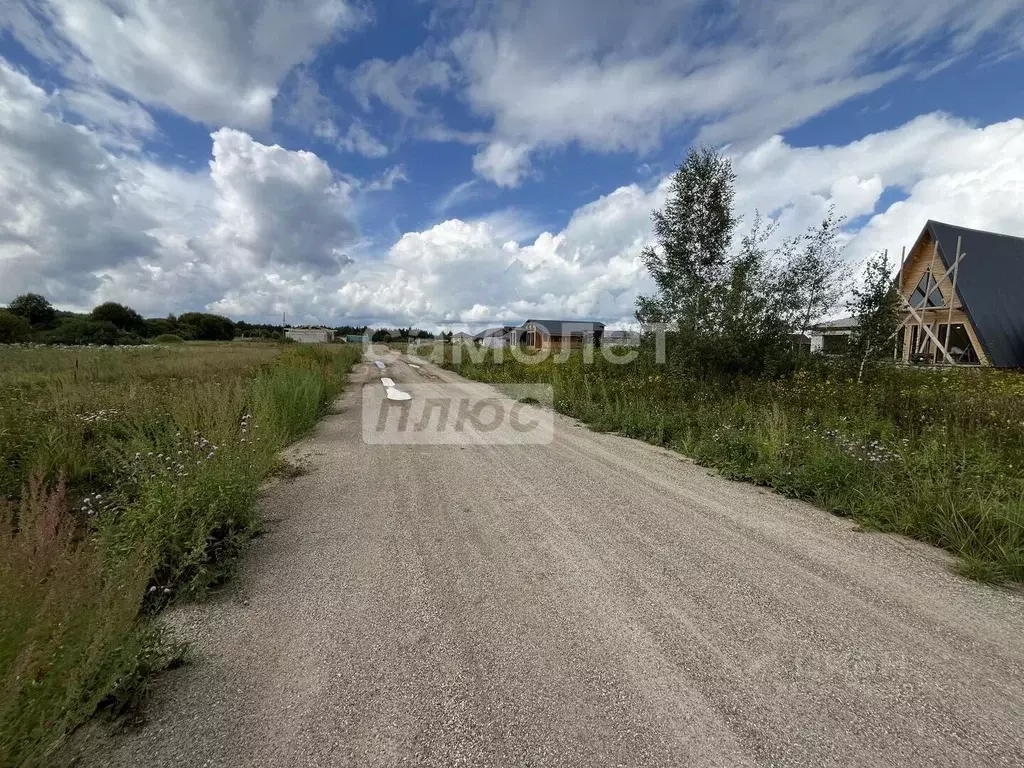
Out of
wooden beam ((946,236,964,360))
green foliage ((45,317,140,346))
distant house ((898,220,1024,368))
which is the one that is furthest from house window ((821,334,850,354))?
green foliage ((45,317,140,346))

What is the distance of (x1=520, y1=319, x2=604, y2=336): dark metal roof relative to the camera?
51.9 m

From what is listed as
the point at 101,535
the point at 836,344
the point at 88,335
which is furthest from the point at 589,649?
the point at 88,335

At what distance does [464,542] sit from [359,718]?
1.79 metres

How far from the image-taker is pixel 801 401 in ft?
26.2

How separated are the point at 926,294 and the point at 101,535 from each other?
1136 inches

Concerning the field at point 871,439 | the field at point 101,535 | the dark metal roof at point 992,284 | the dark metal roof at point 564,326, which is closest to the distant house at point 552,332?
the dark metal roof at point 564,326

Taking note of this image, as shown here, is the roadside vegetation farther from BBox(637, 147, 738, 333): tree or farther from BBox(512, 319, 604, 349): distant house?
BBox(512, 319, 604, 349): distant house

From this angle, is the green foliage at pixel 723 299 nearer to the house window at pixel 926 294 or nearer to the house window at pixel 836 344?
the house window at pixel 836 344

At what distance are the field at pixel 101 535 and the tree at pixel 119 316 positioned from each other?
256 ft

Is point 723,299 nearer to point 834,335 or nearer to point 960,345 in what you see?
point 834,335

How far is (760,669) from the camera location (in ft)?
7.14

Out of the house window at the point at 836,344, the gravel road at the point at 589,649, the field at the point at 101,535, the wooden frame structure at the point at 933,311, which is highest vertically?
the wooden frame structure at the point at 933,311

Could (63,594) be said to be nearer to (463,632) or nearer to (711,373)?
(463,632)

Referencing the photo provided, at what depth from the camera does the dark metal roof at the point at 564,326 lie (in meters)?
51.9
